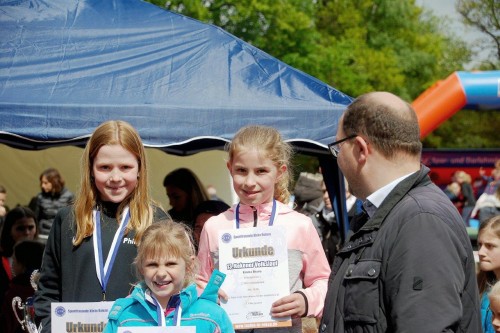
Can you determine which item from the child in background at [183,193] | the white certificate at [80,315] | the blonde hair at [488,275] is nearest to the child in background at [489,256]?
the blonde hair at [488,275]

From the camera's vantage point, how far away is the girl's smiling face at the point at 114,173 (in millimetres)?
3988

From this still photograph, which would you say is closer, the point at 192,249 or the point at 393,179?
the point at 393,179

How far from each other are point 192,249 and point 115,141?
2.20 feet

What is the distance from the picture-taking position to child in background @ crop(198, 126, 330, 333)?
4125mm

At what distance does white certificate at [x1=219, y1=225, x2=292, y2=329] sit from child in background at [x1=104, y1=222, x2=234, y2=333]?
38cm

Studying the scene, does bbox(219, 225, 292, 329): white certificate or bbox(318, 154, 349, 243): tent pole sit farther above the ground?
bbox(318, 154, 349, 243): tent pole

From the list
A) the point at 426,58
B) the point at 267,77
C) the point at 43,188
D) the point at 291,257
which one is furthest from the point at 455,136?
the point at 291,257

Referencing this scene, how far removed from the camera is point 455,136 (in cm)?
4622

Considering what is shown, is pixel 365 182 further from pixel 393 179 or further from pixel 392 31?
pixel 392 31

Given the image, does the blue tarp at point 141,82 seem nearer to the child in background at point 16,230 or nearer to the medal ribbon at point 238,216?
the child in background at point 16,230

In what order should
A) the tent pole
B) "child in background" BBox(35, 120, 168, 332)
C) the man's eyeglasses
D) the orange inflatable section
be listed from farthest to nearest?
the orange inflatable section < the tent pole < "child in background" BBox(35, 120, 168, 332) < the man's eyeglasses

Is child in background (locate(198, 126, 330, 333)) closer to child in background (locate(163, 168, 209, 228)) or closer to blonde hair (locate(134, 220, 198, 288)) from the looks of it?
blonde hair (locate(134, 220, 198, 288))

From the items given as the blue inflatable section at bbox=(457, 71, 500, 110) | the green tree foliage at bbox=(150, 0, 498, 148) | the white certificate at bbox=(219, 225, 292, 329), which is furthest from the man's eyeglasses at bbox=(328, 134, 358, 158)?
the green tree foliage at bbox=(150, 0, 498, 148)

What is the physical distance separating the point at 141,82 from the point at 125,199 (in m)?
2.92
